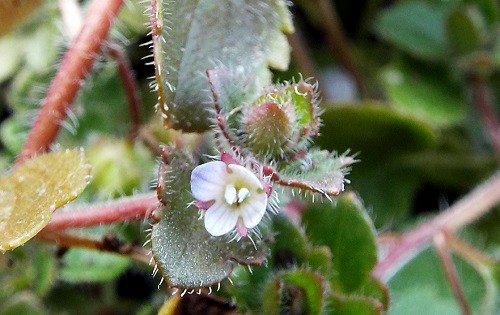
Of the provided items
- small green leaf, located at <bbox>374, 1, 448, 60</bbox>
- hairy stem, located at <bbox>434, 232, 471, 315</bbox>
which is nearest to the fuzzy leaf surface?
hairy stem, located at <bbox>434, 232, 471, 315</bbox>

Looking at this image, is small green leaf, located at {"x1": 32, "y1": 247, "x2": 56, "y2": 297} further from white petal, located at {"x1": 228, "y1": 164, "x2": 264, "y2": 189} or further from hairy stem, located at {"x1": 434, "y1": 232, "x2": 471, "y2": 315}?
hairy stem, located at {"x1": 434, "y1": 232, "x2": 471, "y2": 315}

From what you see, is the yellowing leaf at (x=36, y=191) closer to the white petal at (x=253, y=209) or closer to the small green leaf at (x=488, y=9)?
the white petal at (x=253, y=209)

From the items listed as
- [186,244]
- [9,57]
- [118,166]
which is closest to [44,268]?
[118,166]

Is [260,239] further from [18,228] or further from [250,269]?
[18,228]

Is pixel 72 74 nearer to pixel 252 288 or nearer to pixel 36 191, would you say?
pixel 36 191

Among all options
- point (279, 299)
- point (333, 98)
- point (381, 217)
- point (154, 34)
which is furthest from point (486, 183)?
point (154, 34)

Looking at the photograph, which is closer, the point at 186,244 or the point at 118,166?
the point at 186,244
